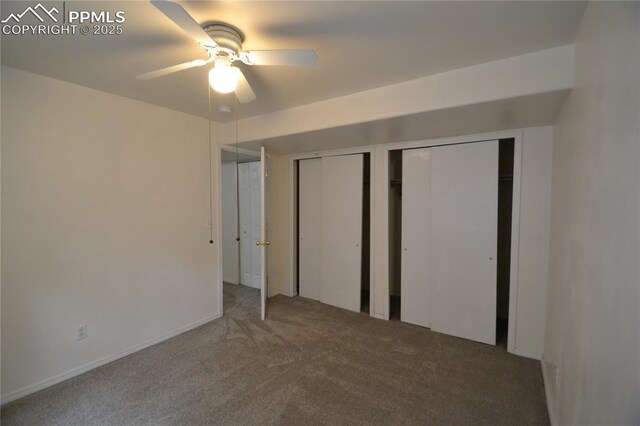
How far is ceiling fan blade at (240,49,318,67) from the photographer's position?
1.35 m

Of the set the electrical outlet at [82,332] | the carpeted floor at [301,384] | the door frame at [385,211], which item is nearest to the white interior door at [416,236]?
the door frame at [385,211]

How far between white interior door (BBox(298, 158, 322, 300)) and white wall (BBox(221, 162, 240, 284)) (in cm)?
125

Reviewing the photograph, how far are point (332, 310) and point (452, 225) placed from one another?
6.06 ft

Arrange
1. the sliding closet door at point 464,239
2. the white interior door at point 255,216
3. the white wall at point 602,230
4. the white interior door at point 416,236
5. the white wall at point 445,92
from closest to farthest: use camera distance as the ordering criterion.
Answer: the white wall at point 602,230 < the white wall at point 445,92 < the sliding closet door at point 464,239 < the white interior door at point 416,236 < the white interior door at point 255,216

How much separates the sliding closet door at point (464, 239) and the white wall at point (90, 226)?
8.87 feet

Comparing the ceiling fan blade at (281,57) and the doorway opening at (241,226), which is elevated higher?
the ceiling fan blade at (281,57)

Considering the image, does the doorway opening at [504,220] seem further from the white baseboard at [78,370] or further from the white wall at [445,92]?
the white baseboard at [78,370]

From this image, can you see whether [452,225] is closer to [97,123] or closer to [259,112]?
[259,112]

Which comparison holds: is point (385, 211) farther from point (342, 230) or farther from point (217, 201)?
point (217, 201)

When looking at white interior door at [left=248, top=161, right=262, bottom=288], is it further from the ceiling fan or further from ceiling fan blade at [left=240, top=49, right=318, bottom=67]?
ceiling fan blade at [left=240, top=49, right=318, bottom=67]

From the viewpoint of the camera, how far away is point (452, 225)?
2.90m

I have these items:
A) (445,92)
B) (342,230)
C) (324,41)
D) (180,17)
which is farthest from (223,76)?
(342,230)

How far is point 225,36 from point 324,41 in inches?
21.7

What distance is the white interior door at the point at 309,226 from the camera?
3884 mm
